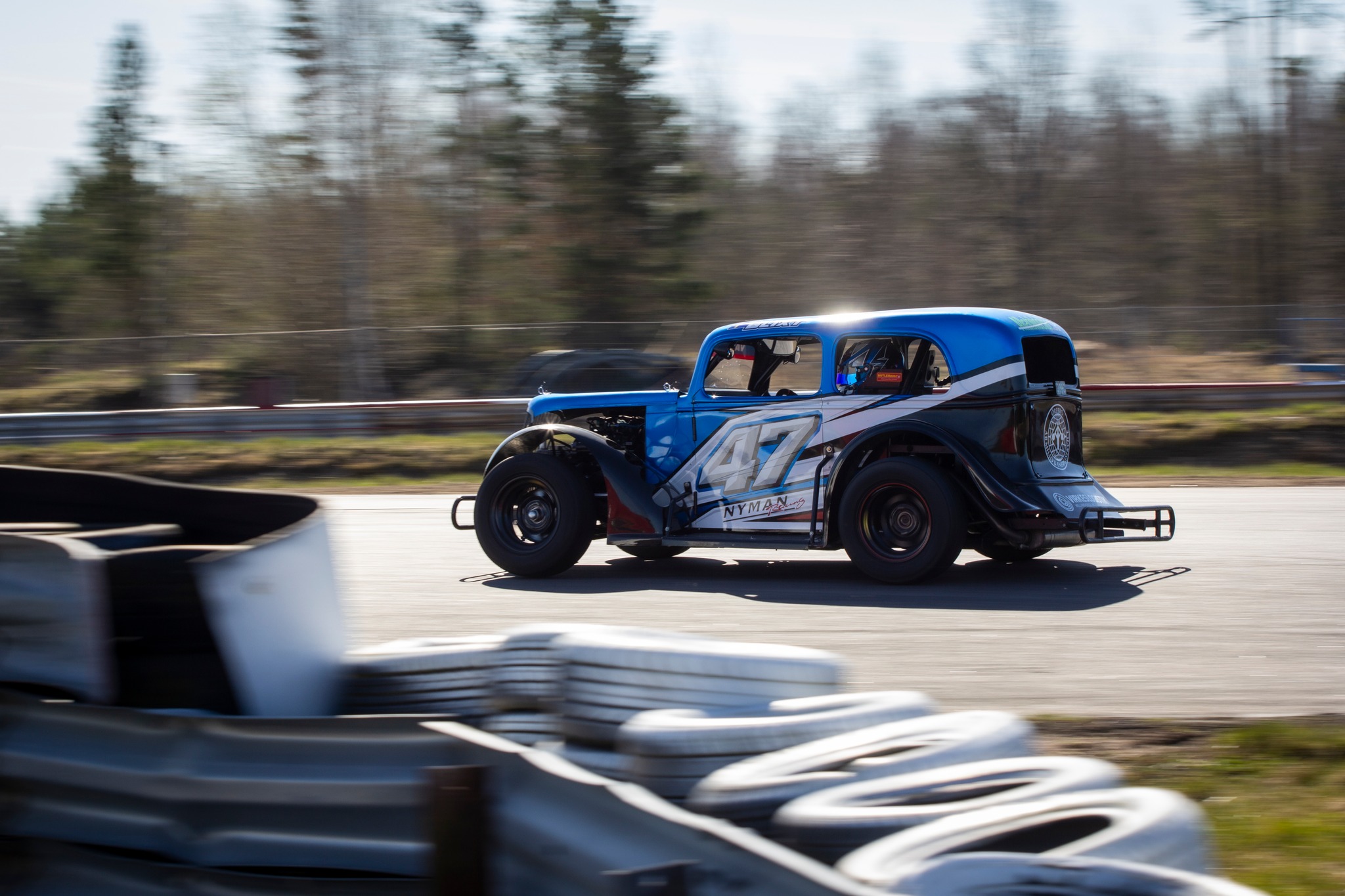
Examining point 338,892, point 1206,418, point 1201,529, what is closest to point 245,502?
point 338,892

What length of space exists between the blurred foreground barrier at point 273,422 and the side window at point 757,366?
1050 cm

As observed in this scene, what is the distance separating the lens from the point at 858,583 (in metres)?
8.16

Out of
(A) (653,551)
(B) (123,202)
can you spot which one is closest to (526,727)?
(A) (653,551)

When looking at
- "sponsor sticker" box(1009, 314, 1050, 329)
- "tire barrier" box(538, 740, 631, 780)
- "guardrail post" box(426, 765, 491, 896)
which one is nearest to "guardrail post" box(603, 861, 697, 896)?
"guardrail post" box(426, 765, 491, 896)

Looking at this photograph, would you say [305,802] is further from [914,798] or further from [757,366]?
[757,366]

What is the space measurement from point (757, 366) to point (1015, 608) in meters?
2.70

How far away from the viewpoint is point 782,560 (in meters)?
9.48

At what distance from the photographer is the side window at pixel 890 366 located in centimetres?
802

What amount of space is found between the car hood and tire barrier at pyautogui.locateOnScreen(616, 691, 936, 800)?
5.54 meters

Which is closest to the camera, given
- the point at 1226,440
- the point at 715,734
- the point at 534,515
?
the point at 715,734

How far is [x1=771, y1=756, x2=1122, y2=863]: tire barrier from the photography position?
266cm

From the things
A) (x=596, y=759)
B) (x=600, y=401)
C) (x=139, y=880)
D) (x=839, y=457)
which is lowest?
(x=139, y=880)

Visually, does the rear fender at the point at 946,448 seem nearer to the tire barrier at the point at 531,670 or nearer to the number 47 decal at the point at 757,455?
the number 47 decal at the point at 757,455

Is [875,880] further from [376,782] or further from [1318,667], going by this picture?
[1318,667]
